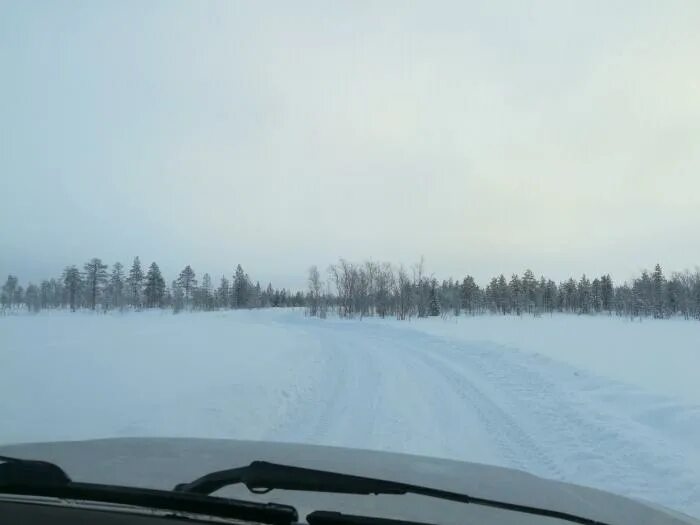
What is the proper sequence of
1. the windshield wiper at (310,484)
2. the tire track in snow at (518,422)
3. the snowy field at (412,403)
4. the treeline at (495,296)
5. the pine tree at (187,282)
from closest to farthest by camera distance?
the windshield wiper at (310,484)
the tire track in snow at (518,422)
the snowy field at (412,403)
the treeline at (495,296)
the pine tree at (187,282)

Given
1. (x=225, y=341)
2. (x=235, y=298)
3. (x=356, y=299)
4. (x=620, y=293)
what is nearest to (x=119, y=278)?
(x=235, y=298)

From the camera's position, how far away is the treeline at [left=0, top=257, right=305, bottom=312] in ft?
302

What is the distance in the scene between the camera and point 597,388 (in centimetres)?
1045

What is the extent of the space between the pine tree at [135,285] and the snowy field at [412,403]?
83033 mm

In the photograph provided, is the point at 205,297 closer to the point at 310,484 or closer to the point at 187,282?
the point at 187,282

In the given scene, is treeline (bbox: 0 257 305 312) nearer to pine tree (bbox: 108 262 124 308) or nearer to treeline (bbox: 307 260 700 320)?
pine tree (bbox: 108 262 124 308)

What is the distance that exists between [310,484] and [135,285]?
10042 cm

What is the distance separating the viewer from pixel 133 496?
6.18 feet

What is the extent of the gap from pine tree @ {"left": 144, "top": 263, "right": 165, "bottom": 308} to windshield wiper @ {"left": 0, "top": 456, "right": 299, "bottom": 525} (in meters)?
99.0

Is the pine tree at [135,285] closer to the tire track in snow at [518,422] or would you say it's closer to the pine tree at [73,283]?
the pine tree at [73,283]

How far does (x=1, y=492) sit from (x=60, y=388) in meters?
9.17

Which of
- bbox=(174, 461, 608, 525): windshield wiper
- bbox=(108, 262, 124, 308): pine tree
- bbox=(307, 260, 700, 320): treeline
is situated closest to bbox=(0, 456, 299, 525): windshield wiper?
bbox=(174, 461, 608, 525): windshield wiper

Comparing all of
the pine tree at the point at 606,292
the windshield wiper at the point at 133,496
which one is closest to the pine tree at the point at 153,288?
the pine tree at the point at 606,292

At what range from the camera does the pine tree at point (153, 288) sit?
94.9 metres
